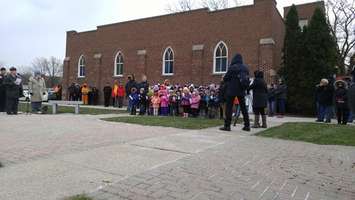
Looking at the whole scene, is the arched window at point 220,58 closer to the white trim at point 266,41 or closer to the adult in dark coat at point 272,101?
the white trim at point 266,41

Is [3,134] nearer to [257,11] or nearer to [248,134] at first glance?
[248,134]

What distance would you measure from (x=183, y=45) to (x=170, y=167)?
23.6m

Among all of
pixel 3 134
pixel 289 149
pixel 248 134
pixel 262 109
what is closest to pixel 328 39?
pixel 262 109

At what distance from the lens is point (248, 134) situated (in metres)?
9.89

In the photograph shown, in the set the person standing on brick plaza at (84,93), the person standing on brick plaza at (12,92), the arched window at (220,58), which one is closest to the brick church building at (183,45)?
the arched window at (220,58)

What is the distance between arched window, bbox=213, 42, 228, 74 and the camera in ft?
87.1

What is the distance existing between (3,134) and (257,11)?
1969 centimetres

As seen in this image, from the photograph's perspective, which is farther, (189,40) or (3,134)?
(189,40)

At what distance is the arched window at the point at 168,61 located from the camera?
29469 millimetres

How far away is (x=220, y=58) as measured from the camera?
26.9 meters

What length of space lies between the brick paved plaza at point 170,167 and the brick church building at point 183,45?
17104mm

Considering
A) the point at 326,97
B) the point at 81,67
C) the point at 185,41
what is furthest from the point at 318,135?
the point at 81,67

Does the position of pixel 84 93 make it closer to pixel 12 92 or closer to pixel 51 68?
pixel 12 92

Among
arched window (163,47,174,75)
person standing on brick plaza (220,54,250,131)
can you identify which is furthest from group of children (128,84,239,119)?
arched window (163,47,174,75)
